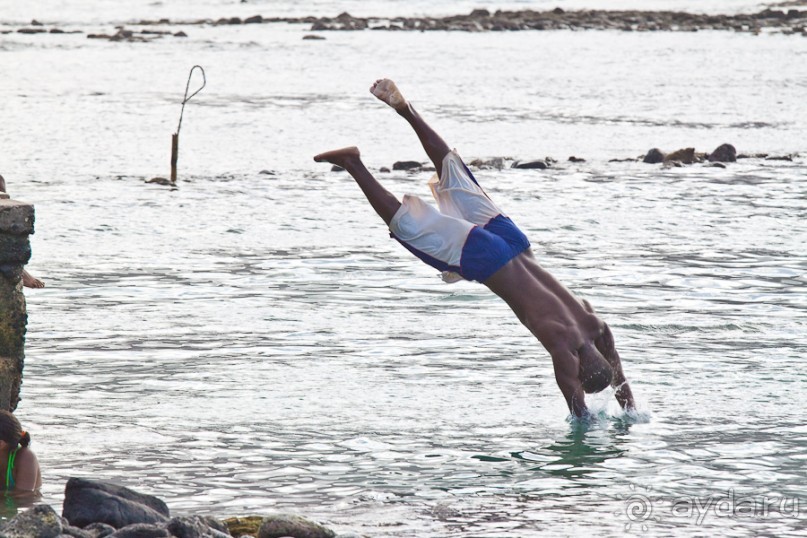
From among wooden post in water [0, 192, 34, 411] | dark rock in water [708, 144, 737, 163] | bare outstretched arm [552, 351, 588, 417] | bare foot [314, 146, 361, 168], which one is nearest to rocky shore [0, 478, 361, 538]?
wooden post in water [0, 192, 34, 411]

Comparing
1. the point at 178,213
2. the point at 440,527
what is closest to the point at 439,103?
the point at 178,213

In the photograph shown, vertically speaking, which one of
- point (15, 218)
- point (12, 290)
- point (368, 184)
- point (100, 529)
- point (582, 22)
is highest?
point (582, 22)

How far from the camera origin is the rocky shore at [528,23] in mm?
58500

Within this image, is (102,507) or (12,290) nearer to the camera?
(102,507)

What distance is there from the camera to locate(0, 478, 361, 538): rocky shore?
6.33m

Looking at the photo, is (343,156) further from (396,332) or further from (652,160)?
(652,160)

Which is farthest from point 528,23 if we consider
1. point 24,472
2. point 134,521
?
point 134,521

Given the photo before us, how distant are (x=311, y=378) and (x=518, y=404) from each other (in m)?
1.57

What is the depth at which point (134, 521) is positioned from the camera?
6684mm

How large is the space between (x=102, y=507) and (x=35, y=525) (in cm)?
52

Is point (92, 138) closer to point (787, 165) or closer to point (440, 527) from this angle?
point (787, 165)

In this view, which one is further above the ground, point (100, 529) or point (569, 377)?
point (569, 377)

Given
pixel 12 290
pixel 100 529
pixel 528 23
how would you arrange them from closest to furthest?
pixel 100 529, pixel 12 290, pixel 528 23

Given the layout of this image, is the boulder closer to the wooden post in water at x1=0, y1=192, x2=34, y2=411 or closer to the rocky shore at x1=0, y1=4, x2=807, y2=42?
the wooden post in water at x1=0, y1=192, x2=34, y2=411
